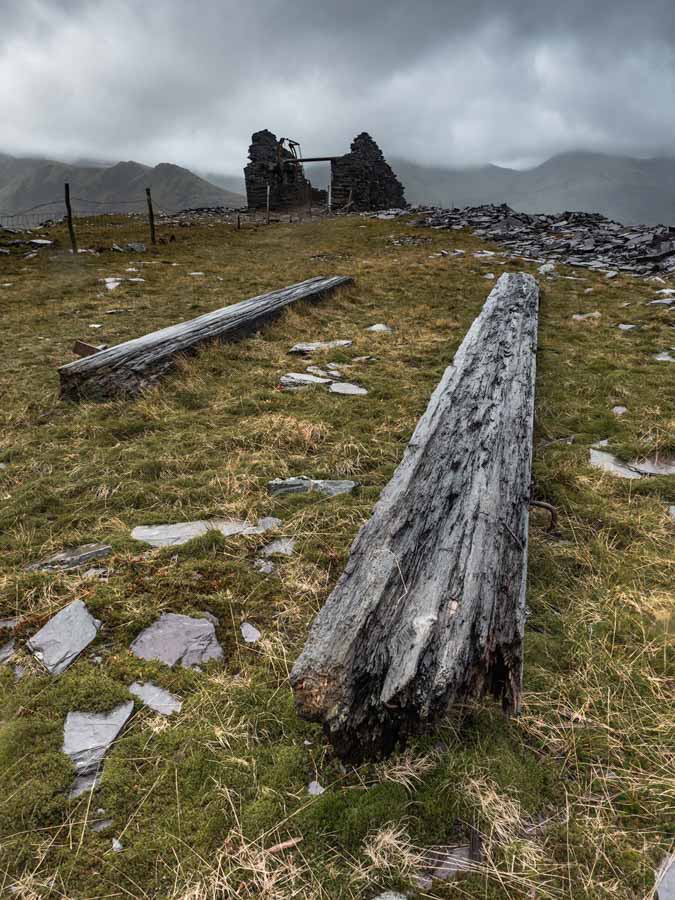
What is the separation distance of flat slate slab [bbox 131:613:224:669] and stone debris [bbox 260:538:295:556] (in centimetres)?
69

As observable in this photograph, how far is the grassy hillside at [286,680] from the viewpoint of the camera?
1574 millimetres

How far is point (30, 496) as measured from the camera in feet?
12.4

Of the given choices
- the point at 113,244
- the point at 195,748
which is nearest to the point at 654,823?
the point at 195,748

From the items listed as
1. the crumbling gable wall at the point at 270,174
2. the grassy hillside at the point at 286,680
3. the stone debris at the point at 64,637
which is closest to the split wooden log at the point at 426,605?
the grassy hillside at the point at 286,680

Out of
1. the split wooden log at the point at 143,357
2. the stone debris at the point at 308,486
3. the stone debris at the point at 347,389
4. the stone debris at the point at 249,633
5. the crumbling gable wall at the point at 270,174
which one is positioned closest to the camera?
the stone debris at the point at 249,633

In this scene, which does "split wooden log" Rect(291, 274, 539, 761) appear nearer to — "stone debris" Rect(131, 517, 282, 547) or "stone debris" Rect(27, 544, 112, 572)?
"stone debris" Rect(131, 517, 282, 547)

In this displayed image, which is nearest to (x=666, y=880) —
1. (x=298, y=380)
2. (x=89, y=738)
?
(x=89, y=738)

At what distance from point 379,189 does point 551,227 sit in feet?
62.5

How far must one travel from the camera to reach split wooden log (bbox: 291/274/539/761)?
1.88 m

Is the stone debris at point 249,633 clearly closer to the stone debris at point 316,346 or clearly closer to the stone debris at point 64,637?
the stone debris at point 64,637

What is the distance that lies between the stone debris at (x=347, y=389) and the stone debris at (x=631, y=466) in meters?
2.80

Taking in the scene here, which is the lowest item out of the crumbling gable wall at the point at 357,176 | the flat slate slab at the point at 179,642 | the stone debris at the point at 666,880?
the stone debris at the point at 666,880

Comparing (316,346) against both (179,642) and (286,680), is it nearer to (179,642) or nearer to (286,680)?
(179,642)

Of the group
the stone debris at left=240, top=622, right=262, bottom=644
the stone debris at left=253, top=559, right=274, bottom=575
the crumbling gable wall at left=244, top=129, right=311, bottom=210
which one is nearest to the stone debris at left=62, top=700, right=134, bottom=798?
the stone debris at left=240, top=622, right=262, bottom=644
